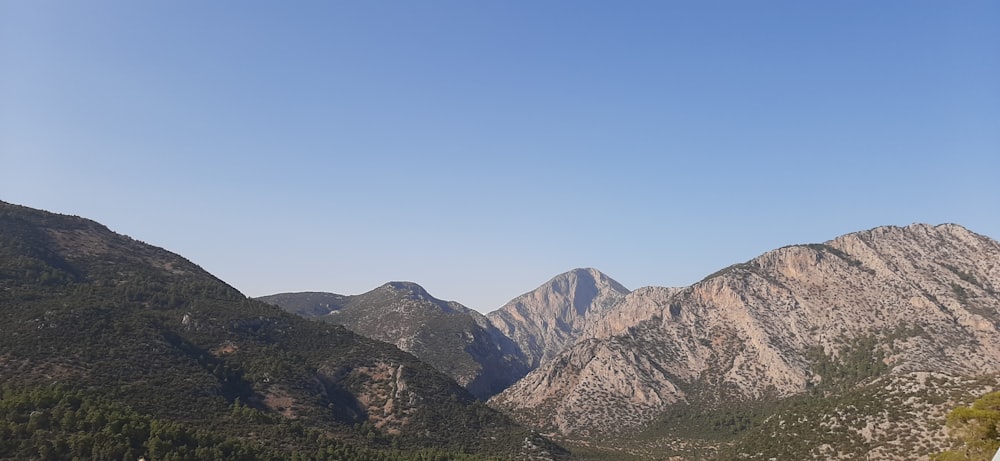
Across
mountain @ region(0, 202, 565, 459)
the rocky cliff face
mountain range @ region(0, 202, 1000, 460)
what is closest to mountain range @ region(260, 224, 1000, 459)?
the rocky cliff face

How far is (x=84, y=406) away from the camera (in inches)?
2953

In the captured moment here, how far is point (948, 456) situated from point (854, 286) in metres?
163

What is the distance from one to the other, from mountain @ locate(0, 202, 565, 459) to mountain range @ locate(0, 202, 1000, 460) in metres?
0.53

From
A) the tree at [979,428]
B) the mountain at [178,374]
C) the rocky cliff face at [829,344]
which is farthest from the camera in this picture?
the rocky cliff face at [829,344]

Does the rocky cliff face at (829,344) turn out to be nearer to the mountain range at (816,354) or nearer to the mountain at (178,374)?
the mountain range at (816,354)

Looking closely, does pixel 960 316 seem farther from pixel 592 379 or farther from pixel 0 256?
pixel 0 256

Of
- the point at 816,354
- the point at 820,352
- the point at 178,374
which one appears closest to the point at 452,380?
the point at 178,374

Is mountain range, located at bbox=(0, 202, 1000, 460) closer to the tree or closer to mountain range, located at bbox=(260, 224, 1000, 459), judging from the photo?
mountain range, located at bbox=(260, 224, 1000, 459)

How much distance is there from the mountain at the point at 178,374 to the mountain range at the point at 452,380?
53cm

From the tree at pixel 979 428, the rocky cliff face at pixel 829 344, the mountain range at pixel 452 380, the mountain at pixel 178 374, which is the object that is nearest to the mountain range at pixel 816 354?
the rocky cliff face at pixel 829 344

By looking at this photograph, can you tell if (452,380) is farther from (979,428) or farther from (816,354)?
(979,428)

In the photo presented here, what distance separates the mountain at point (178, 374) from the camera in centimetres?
7294

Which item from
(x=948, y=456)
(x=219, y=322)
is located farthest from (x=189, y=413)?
(x=948, y=456)

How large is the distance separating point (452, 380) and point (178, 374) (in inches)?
2932
